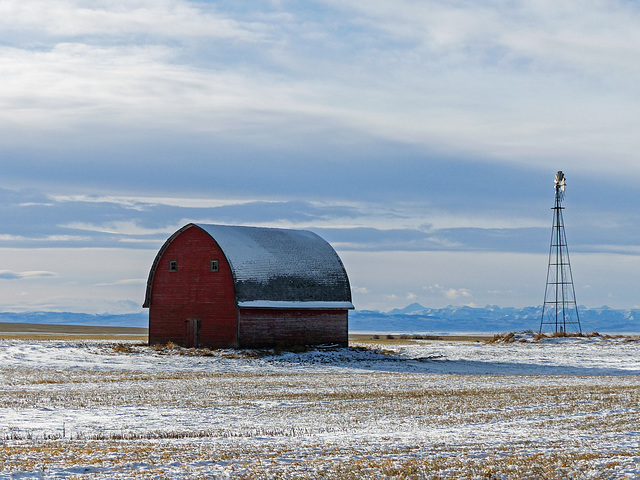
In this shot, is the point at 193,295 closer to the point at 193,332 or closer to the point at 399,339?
the point at 193,332

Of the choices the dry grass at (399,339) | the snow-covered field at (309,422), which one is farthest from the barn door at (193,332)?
the dry grass at (399,339)

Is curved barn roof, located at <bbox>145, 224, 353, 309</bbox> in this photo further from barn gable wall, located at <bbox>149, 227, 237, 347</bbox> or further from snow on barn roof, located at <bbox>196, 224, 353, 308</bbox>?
barn gable wall, located at <bbox>149, 227, 237, 347</bbox>

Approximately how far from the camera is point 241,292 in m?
51.6

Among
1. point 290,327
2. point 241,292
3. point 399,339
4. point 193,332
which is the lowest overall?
point 399,339

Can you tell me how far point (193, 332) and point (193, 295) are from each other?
2239 millimetres

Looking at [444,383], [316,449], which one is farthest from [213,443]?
[444,383]

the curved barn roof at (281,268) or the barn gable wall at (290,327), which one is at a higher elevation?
the curved barn roof at (281,268)

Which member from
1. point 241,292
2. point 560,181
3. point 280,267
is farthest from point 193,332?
point 560,181

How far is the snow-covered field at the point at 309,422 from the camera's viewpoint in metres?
14.1

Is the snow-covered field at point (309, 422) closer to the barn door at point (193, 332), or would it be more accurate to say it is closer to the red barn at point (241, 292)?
the red barn at point (241, 292)

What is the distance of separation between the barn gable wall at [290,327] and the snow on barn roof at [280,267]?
2.17ft

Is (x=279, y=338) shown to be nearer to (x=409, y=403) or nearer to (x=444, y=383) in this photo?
(x=444, y=383)

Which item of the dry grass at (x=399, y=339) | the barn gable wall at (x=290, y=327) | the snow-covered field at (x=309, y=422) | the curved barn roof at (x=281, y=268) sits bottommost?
the dry grass at (x=399, y=339)

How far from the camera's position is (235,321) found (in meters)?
51.4
